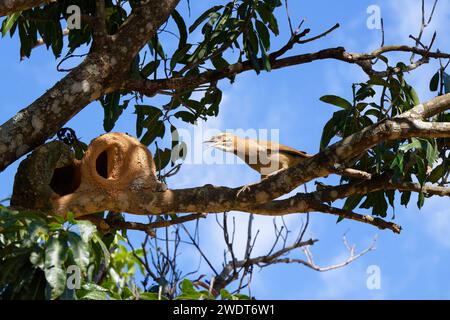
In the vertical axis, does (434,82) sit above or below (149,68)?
below

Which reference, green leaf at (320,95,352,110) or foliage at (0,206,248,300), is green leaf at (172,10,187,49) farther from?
foliage at (0,206,248,300)

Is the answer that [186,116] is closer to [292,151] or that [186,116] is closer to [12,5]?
[292,151]

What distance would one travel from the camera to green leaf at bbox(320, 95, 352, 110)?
19.8 ft

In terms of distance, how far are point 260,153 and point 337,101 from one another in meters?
1.31

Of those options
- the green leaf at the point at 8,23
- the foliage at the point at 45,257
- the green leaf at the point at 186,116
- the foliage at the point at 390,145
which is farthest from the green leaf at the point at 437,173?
the green leaf at the point at 8,23

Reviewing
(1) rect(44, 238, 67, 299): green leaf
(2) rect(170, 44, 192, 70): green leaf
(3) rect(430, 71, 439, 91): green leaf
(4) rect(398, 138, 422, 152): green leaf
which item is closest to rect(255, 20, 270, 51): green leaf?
(2) rect(170, 44, 192, 70): green leaf

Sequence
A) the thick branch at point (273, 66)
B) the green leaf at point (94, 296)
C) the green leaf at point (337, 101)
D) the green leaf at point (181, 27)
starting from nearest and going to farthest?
the green leaf at point (94, 296)
the green leaf at point (337, 101)
the thick branch at point (273, 66)
the green leaf at point (181, 27)

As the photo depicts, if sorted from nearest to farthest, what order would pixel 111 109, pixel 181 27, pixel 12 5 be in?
pixel 12 5 → pixel 111 109 → pixel 181 27

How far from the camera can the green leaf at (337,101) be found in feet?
19.8

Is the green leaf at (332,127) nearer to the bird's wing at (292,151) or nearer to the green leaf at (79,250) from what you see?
the bird's wing at (292,151)

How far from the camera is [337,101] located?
607 centimetres

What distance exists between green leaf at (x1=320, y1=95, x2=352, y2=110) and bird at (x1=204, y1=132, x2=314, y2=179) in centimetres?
108

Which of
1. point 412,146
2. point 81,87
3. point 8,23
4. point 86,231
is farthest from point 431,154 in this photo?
point 8,23

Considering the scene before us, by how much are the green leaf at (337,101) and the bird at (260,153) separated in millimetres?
1081
